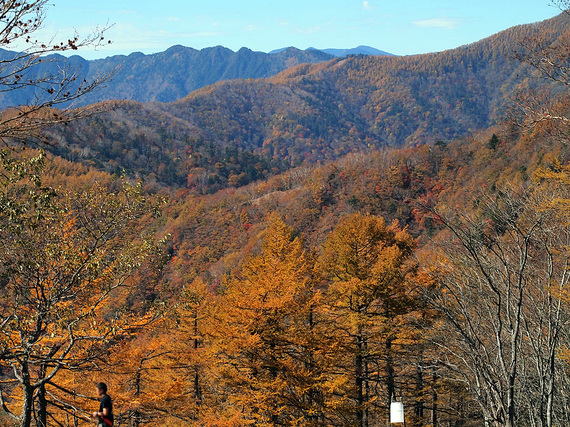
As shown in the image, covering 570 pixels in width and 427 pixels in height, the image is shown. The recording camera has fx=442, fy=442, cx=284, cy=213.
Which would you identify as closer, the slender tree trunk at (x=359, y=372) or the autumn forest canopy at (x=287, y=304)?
the autumn forest canopy at (x=287, y=304)

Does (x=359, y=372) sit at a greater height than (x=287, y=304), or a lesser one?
lesser

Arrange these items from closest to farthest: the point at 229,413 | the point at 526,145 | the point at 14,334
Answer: the point at 14,334, the point at 229,413, the point at 526,145

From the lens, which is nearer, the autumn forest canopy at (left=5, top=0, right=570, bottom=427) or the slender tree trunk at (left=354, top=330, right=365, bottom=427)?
the autumn forest canopy at (left=5, top=0, right=570, bottom=427)

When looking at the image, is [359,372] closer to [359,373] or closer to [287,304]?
[359,373]

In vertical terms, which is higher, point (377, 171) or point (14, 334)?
point (377, 171)

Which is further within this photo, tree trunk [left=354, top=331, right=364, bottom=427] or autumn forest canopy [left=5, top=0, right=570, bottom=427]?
tree trunk [left=354, top=331, right=364, bottom=427]

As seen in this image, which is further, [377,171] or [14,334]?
[377,171]

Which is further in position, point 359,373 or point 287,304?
point 359,373

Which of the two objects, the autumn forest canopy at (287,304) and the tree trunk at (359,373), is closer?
the autumn forest canopy at (287,304)

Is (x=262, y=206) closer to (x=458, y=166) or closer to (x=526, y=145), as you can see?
(x=458, y=166)

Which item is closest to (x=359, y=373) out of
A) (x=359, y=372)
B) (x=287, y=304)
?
(x=359, y=372)

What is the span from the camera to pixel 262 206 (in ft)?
372

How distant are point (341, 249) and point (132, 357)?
26.4 feet

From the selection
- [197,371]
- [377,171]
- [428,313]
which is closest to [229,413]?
[197,371]
